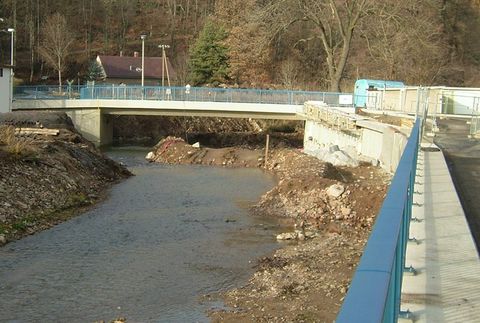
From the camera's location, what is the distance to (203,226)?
1733 centimetres

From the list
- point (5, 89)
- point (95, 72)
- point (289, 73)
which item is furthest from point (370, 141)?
point (95, 72)

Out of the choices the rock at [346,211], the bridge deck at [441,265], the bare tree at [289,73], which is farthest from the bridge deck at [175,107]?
the bridge deck at [441,265]

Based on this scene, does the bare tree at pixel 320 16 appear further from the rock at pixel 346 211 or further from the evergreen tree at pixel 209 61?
the rock at pixel 346 211

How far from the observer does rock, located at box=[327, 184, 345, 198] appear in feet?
61.0

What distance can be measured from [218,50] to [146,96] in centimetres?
1901

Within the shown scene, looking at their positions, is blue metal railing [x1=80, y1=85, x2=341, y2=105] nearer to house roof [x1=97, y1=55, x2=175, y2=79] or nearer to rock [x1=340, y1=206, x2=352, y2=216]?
house roof [x1=97, y1=55, x2=175, y2=79]

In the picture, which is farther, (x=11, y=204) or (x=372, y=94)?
(x=372, y=94)

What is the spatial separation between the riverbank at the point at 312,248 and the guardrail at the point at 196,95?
15.4 m

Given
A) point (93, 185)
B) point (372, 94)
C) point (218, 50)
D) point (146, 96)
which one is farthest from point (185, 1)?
point (93, 185)

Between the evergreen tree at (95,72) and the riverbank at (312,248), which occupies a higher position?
the evergreen tree at (95,72)

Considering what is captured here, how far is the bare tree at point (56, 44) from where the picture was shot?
Answer: 6494 centimetres

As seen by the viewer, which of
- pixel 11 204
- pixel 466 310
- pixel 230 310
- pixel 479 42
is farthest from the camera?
pixel 479 42

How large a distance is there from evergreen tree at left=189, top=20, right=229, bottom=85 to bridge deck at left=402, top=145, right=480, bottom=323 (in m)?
54.4

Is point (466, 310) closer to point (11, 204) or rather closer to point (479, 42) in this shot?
point (11, 204)
